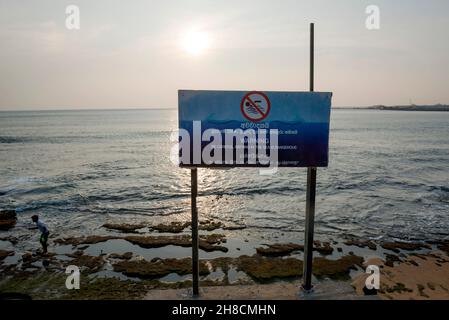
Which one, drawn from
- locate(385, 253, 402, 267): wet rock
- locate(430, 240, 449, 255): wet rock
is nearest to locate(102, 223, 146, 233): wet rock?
locate(385, 253, 402, 267): wet rock

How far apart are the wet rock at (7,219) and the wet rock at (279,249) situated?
16375 mm

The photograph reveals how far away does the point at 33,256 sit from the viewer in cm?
1634

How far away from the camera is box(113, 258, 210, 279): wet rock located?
47.3 ft

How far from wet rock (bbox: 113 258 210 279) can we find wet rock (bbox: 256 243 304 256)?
3364mm

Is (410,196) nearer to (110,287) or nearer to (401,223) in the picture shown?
(401,223)

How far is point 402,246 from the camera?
17703 millimetres

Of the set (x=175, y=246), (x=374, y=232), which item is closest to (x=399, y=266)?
(x=374, y=232)

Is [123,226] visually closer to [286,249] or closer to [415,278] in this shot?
[286,249]

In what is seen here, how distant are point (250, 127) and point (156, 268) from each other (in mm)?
9031

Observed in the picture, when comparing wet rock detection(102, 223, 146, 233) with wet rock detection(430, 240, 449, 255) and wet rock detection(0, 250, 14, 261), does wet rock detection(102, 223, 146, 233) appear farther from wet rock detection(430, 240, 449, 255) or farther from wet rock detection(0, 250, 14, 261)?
wet rock detection(430, 240, 449, 255)

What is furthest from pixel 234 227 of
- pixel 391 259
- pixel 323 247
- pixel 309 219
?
pixel 309 219

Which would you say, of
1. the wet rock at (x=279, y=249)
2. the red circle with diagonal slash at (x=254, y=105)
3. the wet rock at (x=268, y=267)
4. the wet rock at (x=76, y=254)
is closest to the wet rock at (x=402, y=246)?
the wet rock at (x=279, y=249)

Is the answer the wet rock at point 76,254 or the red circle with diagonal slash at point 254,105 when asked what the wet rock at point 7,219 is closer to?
the wet rock at point 76,254
